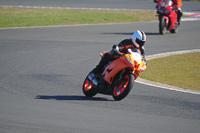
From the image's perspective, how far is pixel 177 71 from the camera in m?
12.5

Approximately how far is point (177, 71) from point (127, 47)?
13.7 ft

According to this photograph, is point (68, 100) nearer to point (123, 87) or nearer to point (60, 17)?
point (123, 87)

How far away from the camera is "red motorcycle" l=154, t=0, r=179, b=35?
20172 mm

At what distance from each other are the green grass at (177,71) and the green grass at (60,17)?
9914 mm

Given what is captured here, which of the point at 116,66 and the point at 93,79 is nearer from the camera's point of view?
the point at 116,66

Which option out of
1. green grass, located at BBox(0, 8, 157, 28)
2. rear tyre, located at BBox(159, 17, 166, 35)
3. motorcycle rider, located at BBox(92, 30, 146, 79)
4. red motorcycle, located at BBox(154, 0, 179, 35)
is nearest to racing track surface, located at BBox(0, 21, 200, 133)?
motorcycle rider, located at BBox(92, 30, 146, 79)

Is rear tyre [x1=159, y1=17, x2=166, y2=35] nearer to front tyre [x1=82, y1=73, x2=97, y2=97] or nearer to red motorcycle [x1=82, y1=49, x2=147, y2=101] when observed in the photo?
red motorcycle [x1=82, y1=49, x2=147, y2=101]

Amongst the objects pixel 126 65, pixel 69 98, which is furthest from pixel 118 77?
pixel 69 98

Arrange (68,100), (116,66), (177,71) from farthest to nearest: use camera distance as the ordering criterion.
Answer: (177,71)
(116,66)
(68,100)

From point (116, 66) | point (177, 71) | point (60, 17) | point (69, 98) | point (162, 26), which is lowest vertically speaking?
point (60, 17)

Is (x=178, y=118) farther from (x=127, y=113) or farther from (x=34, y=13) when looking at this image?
(x=34, y=13)

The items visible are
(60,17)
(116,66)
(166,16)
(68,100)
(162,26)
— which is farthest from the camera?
(60,17)

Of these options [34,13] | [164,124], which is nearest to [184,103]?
[164,124]

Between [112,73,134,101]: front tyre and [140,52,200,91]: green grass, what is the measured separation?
2.56m
